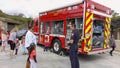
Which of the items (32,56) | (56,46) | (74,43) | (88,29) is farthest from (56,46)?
(32,56)

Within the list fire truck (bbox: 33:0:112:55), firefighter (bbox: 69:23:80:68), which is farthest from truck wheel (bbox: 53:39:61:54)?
firefighter (bbox: 69:23:80:68)

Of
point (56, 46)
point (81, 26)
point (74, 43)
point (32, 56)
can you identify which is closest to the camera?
point (32, 56)

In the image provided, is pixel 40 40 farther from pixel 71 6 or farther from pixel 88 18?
pixel 88 18

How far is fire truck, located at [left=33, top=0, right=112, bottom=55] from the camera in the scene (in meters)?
7.90

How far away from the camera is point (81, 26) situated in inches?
328

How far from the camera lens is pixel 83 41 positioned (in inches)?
310

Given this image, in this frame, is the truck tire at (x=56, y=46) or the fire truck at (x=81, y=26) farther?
the truck tire at (x=56, y=46)

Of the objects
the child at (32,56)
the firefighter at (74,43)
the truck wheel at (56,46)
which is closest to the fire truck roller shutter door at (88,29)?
the firefighter at (74,43)

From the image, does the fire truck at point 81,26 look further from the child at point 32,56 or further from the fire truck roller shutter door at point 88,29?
the child at point 32,56

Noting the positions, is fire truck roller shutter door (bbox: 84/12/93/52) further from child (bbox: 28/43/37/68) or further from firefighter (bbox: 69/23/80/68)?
child (bbox: 28/43/37/68)

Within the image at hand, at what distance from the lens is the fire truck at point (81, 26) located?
25.9 feet

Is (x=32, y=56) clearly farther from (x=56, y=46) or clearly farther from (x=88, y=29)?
(x=56, y=46)

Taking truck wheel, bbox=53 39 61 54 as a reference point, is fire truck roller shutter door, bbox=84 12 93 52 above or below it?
above

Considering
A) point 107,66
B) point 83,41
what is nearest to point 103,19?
point 83,41
